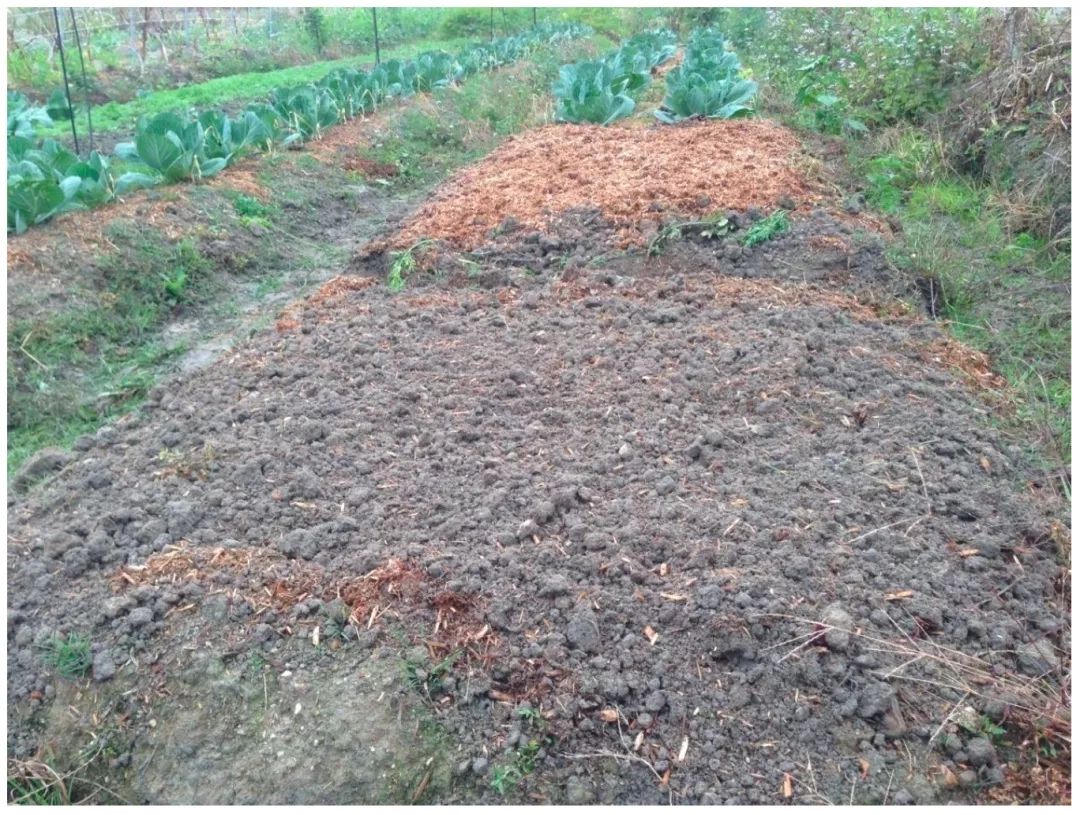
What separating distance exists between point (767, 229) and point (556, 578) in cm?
327

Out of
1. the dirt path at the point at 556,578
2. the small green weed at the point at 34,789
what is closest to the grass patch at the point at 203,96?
the dirt path at the point at 556,578

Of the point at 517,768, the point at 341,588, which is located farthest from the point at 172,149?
the point at 517,768

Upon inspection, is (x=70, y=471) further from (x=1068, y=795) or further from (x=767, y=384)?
(x=1068, y=795)

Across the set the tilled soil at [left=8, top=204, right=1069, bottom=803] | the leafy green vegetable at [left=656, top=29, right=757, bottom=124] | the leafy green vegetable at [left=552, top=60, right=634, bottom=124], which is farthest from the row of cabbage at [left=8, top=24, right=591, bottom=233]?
the leafy green vegetable at [left=656, top=29, right=757, bottom=124]

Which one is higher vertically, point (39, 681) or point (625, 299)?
point (625, 299)

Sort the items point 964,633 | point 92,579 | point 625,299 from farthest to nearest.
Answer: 1. point 625,299
2. point 92,579
3. point 964,633

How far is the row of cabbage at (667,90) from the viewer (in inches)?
342

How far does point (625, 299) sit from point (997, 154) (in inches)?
145

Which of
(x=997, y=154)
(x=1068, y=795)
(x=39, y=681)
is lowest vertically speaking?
(x=39, y=681)

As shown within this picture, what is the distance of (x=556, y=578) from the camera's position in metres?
2.62

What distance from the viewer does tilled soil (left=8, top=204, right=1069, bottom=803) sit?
2.22 m

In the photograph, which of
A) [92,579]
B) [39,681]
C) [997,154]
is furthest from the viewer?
[997,154]

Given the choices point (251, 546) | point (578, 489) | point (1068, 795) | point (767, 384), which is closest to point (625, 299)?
point (767, 384)

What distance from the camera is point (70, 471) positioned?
12.1 feet
